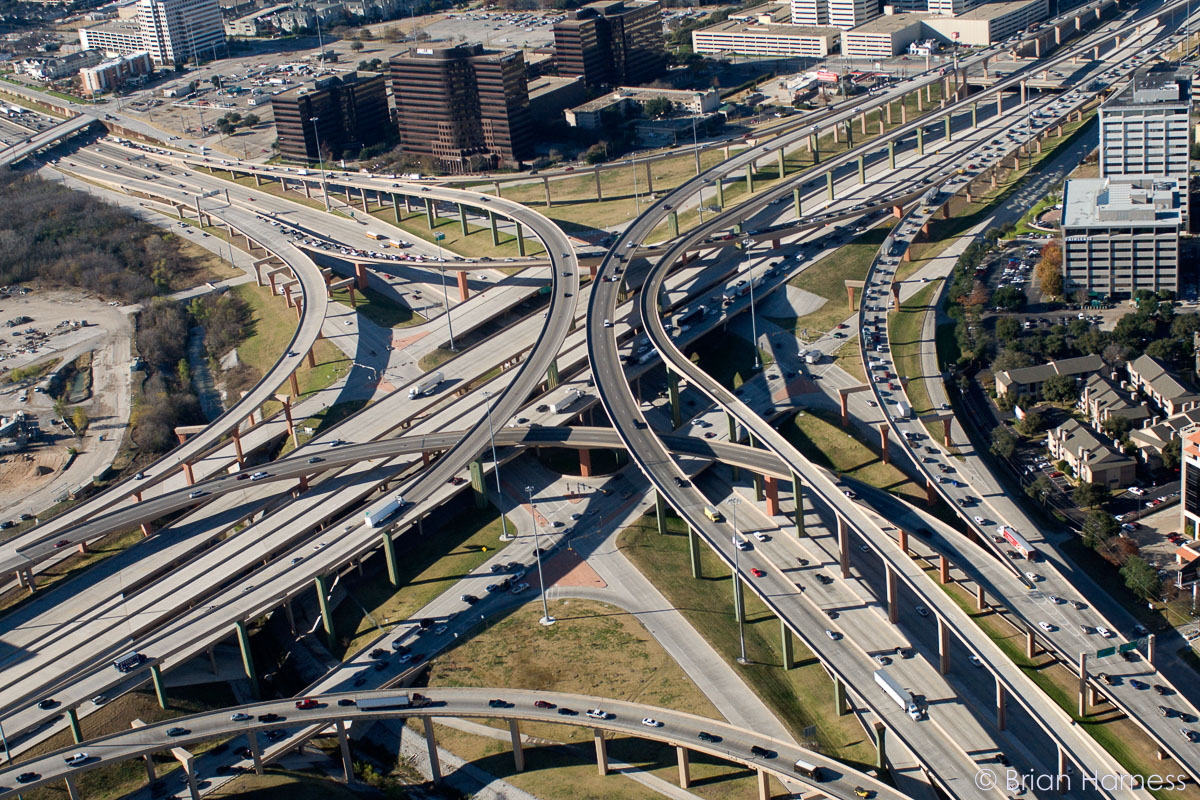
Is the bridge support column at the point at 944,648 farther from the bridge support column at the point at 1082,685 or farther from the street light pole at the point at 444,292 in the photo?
the street light pole at the point at 444,292

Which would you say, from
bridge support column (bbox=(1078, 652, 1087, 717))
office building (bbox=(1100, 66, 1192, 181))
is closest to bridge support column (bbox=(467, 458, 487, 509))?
bridge support column (bbox=(1078, 652, 1087, 717))

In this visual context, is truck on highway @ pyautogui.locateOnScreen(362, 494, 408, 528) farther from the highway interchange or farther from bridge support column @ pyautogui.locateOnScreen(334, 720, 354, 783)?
bridge support column @ pyautogui.locateOnScreen(334, 720, 354, 783)

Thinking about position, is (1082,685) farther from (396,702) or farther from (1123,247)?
(1123,247)

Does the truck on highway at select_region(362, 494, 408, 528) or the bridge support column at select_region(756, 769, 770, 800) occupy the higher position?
the truck on highway at select_region(362, 494, 408, 528)

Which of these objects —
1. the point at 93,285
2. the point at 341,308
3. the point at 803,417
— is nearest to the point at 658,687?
the point at 803,417

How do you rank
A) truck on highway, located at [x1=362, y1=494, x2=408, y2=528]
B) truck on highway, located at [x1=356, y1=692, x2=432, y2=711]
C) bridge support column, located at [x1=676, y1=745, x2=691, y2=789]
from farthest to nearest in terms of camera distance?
1. truck on highway, located at [x1=362, y1=494, x2=408, y2=528]
2. truck on highway, located at [x1=356, y1=692, x2=432, y2=711]
3. bridge support column, located at [x1=676, y1=745, x2=691, y2=789]

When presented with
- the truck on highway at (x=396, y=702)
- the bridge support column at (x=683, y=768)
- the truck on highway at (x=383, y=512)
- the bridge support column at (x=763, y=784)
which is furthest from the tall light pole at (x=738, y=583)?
the truck on highway at (x=383, y=512)
